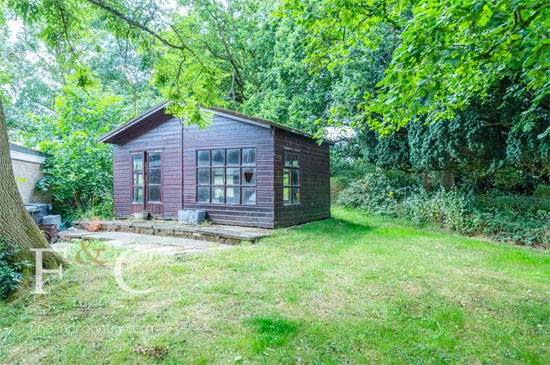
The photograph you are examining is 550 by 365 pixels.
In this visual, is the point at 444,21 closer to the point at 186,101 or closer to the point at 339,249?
the point at 186,101

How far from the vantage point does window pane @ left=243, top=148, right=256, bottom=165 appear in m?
7.82

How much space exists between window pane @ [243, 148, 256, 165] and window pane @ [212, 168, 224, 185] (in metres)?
0.77

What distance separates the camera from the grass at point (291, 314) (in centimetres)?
225

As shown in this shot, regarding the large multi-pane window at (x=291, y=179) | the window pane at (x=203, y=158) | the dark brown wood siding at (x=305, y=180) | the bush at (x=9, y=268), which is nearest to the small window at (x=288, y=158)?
the large multi-pane window at (x=291, y=179)

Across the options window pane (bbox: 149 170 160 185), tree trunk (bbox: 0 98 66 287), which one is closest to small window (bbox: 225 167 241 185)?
window pane (bbox: 149 170 160 185)

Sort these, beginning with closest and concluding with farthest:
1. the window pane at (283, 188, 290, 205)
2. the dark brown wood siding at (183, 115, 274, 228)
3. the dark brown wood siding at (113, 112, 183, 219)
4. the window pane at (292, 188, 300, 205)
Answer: the dark brown wood siding at (183, 115, 274, 228) → the window pane at (283, 188, 290, 205) → the window pane at (292, 188, 300, 205) → the dark brown wood siding at (113, 112, 183, 219)

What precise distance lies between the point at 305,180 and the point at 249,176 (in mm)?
1911

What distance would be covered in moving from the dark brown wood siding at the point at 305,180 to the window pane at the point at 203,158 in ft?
6.87

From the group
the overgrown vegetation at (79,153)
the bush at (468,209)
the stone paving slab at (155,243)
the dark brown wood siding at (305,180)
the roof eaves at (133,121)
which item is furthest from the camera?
the overgrown vegetation at (79,153)

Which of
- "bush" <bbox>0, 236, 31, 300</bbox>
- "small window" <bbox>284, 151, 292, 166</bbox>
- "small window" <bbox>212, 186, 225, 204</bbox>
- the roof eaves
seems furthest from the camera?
the roof eaves

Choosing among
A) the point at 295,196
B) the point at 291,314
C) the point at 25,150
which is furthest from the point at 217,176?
the point at 25,150

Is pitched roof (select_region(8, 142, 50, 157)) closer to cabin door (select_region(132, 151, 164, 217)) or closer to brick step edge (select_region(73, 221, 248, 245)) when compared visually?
brick step edge (select_region(73, 221, 248, 245))

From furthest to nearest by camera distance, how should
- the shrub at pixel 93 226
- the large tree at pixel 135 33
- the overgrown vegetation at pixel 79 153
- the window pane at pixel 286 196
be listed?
the overgrown vegetation at pixel 79 153
the shrub at pixel 93 226
the window pane at pixel 286 196
the large tree at pixel 135 33

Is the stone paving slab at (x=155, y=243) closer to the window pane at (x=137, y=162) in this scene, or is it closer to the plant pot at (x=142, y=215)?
the plant pot at (x=142, y=215)
